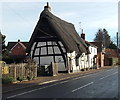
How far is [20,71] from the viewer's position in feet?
88.3

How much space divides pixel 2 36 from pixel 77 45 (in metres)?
14.7

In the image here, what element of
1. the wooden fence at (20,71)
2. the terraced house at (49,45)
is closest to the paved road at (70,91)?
the wooden fence at (20,71)

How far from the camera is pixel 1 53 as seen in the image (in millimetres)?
38594

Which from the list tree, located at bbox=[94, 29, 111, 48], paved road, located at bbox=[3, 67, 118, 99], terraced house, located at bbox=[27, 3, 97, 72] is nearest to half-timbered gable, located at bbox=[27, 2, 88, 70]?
terraced house, located at bbox=[27, 3, 97, 72]

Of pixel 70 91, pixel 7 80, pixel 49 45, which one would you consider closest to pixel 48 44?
pixel 49 45

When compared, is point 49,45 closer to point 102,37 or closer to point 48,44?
point 48,44

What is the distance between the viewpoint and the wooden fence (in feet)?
81.7

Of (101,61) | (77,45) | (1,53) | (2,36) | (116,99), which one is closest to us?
(116,99)

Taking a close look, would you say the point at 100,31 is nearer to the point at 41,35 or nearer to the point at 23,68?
the point at 41,35

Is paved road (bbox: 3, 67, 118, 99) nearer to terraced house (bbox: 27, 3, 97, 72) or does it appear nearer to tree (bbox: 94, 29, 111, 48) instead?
terraced house (bbox: 27, 3, 97, 72)

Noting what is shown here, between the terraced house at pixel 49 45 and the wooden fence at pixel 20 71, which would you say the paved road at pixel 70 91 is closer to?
the wooden fence at pixel 20 71

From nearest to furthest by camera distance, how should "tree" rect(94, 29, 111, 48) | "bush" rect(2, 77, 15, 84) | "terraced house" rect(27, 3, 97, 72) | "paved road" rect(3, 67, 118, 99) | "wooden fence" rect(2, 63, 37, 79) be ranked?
"paved road" rect(3, 67, 118, 99) < "bush" rect(2, 77, 15, 84) < "wooden fence" rect(2, 63, 37, 79) < "terraced house" rect(27, 3, 97, 72) < "tree" rect(94, 29, 111, 48)

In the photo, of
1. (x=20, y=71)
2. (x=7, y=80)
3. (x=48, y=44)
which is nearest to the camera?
(x=7, y=80)

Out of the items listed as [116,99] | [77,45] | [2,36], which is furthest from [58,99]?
[77,45]
